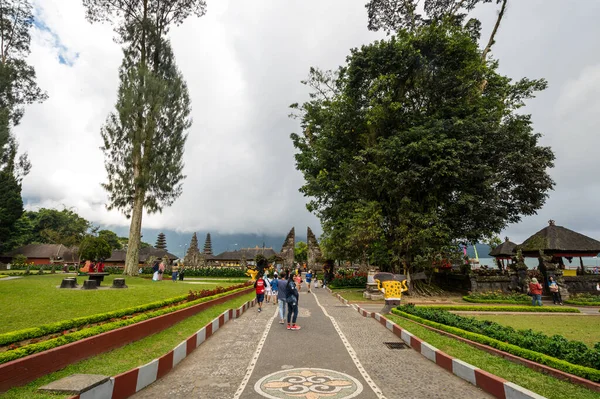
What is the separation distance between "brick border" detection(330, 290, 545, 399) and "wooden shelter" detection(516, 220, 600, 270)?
Answer: 17718mm

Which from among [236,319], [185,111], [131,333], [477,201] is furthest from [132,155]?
[477,201]

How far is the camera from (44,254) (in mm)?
50688

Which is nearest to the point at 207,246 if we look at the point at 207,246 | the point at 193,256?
the point at 207,246

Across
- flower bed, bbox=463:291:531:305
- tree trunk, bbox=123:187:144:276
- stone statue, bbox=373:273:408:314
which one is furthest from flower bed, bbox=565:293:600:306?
tree trunk, bbox=123:187:144:276

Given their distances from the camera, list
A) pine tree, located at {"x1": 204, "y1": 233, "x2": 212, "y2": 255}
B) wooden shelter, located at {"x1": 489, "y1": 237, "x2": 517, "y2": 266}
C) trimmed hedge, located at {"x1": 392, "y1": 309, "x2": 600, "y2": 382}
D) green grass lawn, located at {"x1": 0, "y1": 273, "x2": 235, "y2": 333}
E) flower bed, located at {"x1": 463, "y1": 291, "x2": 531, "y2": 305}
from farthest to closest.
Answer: pine tree, located at {"x1": 204, "y1": 233, "x2": 212, "y2": 255} → wooden shelter, located at {"x1": 489, "y1": 237, "x2": 517, "y2": 266} → flower bed, located at {"x1": 463, "y1": 291, "x2": 531, "y2": 305} → green grass lawn, located at {"x1": 0, "y1": 273, "x2": 235, "y2": 333} → trimmed hedge, located at {"x1": 392, "y1": 309, "x2": 600, "y2": 382}

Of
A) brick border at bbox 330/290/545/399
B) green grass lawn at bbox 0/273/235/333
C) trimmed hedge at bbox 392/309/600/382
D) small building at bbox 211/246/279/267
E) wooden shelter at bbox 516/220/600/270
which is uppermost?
wooden shelter at bbox 516/220/600/270

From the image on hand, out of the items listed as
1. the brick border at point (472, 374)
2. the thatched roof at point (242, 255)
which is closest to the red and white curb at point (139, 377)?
the brick border at point (472, 374)

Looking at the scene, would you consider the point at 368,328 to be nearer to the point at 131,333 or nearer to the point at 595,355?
the point at 595,355

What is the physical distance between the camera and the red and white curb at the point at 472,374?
4.26m

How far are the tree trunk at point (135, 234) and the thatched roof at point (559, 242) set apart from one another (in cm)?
2745

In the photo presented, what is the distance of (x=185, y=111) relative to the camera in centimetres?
2602

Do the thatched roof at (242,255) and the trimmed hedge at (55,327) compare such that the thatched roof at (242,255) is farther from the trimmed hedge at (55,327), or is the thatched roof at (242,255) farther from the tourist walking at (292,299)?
the trimmed hedge at (55,327)

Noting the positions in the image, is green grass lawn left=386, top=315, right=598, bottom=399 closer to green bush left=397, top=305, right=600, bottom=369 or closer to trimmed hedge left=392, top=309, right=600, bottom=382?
trimmed hedge left=392, top=309, right=600, bottom=382

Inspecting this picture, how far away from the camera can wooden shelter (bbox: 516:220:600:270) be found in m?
19.6
